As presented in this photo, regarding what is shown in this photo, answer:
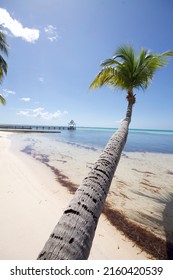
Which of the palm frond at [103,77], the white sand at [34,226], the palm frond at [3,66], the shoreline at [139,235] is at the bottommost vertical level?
the shoreline at [139,235]

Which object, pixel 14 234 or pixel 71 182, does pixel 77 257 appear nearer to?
pixel 14 234

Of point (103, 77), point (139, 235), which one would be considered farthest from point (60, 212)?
point (103, 77)

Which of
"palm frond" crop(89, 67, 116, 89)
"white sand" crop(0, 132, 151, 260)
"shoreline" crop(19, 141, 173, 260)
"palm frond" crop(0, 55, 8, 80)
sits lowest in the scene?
"shoreline" crop(19, 141, 173, 260)

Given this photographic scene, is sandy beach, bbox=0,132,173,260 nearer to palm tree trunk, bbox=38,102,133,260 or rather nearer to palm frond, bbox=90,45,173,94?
palm tree trunk, bbox=38,102,133,260

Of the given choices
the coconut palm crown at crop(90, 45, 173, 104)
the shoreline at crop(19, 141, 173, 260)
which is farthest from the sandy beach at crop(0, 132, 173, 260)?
the coconut palm crown at crop(90, 45, 173, 104)

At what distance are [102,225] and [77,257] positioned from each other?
12.9 ft

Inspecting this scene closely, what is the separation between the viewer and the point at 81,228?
1.48 meters

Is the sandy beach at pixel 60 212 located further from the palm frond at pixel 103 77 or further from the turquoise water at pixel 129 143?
the turquoise water at pixel 129 143

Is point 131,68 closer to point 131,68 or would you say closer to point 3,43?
point 131,68

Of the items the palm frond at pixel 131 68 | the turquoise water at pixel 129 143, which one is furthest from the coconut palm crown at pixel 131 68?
the turquoise water at pixel 129 143

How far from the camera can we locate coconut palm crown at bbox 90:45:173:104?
7469 millimetres

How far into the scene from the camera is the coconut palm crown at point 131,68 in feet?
24.5

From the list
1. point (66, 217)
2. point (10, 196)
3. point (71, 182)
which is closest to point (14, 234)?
point (10, 196)

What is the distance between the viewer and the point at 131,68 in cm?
772
